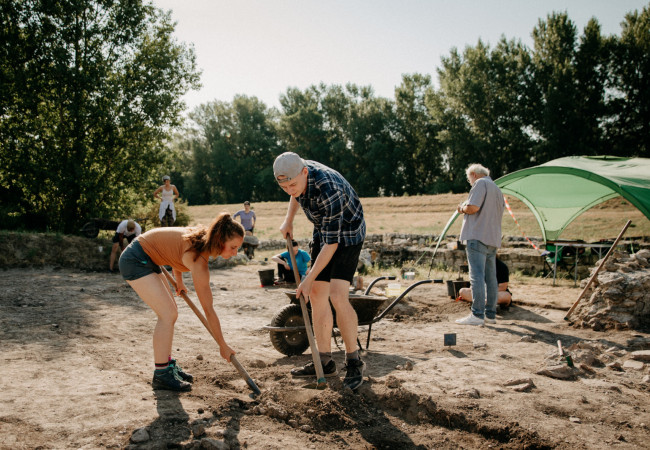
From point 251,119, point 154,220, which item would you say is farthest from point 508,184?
point 251,119

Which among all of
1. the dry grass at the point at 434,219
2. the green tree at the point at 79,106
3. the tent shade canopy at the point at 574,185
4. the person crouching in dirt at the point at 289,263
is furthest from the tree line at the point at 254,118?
the tent shade canopy at the point at 574,185

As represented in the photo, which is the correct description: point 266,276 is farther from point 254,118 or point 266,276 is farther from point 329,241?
point 254,118

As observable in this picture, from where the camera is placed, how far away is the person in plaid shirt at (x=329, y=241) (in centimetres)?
318

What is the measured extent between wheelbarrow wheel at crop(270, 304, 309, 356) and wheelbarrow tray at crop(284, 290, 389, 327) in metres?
Answer: 0.11

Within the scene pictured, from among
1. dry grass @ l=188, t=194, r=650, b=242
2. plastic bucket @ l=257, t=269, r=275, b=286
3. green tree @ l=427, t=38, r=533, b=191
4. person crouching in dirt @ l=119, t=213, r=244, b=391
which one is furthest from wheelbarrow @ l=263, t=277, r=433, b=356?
green tree @ l=427, t=38, r=533, b=191

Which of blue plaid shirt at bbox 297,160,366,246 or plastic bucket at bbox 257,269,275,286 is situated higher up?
blue plaid shirt at bbox 297,160,366,246

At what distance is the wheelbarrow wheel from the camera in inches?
169

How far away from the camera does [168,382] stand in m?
3.23

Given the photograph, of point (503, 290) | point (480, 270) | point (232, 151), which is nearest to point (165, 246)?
point (480, 270)

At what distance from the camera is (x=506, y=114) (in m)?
35.1

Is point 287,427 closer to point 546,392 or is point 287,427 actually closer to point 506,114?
point 546,392

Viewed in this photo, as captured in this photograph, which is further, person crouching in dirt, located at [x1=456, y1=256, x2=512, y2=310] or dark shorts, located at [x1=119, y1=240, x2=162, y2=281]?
person crouching in dirt, located at [x1=456, y1=256, x2=512, y2=310]

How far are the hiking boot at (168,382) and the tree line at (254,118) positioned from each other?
35.4 ft

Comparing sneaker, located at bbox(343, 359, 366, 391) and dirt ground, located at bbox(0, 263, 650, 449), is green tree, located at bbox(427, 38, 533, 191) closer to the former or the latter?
dirt ground, located at bbox(0, 263, 650, 449)
